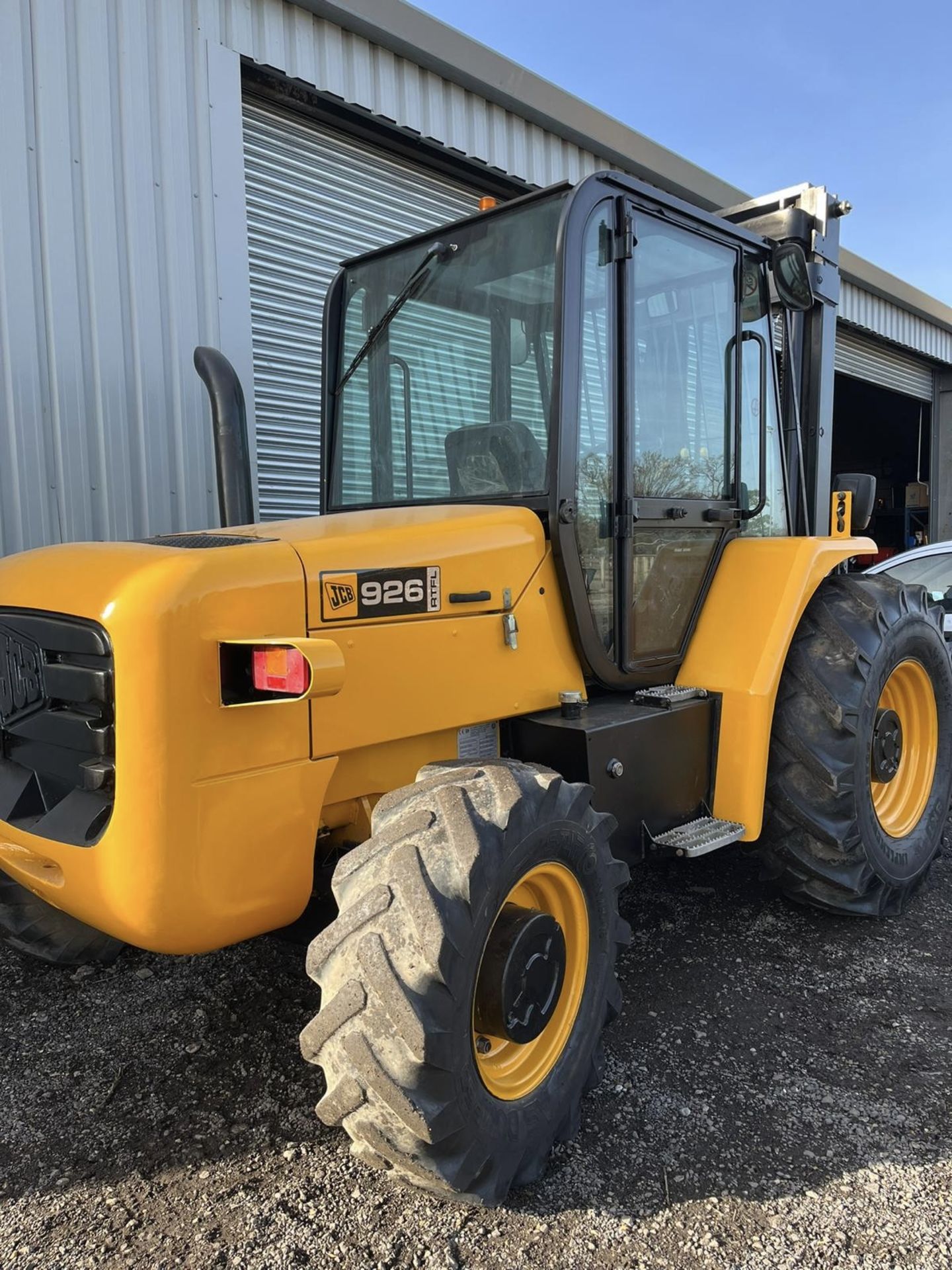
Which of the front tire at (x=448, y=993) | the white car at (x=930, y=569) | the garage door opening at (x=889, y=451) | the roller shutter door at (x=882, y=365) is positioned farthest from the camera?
the garage door opening at (x=889, y=451)

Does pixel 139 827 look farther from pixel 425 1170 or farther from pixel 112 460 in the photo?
pixel 112 460

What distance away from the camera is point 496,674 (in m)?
2.69

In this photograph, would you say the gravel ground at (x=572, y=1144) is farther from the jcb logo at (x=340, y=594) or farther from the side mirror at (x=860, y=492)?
the side mirror at (x=860, y=492)

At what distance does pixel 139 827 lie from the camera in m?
1.98

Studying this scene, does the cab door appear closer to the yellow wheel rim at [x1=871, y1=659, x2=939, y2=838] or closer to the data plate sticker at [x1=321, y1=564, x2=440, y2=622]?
the data plate sticker at [x1=321, y1=564, x2=440, y2=622]

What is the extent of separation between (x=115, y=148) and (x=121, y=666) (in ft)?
13.2

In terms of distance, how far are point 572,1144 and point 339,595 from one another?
1494mm

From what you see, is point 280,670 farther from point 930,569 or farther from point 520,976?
point 930,569

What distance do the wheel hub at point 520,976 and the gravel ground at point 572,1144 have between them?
0.41 m

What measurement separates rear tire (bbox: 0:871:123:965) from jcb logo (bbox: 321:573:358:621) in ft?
4.86

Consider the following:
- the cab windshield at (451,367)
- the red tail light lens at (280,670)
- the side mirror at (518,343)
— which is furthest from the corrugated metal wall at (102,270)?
the red tail light lens at (280,670)

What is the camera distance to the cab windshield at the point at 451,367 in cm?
293

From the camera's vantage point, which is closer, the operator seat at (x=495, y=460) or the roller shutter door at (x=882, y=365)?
the operator seat at (x=495, y=460)

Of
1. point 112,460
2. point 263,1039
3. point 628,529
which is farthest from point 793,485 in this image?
point 112,460
